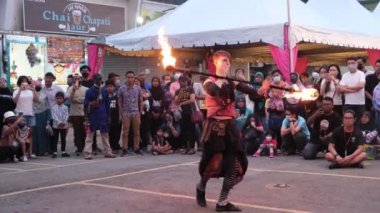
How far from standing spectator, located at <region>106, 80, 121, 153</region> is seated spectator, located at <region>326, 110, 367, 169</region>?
4964 mm

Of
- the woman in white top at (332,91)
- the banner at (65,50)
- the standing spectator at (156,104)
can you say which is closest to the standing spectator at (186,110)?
the standing spectator at (156,104)

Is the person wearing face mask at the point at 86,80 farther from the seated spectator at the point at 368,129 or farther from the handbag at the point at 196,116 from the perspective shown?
the seated spectator at the point at 368,129

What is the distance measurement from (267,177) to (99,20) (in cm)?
1369

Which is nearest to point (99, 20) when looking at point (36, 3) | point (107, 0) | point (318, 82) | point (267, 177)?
point (107, 0)

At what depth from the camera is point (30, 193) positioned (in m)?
7.67

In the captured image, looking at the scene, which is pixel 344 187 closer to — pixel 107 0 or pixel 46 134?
pixel 46 134

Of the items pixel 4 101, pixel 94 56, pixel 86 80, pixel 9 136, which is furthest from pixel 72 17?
pixel 9 136

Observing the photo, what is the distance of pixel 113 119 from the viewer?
1225 centimetres

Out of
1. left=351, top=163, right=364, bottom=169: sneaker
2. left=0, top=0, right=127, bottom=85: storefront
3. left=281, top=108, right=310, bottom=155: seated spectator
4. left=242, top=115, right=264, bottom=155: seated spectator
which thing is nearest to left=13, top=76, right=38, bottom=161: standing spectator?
left=242, top=115, right=264, bottom=155: seated spectator

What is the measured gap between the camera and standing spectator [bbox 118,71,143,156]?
11.8 metres

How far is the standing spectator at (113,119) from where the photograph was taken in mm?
12055

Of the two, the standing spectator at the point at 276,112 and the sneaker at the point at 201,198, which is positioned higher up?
the standing spectator at the point at 276,112

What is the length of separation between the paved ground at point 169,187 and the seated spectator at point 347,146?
20 cm

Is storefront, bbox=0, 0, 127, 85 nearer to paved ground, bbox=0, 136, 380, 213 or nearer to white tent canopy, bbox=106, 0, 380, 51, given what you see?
white tent canopy, bbox=106, 0, 380, 51
